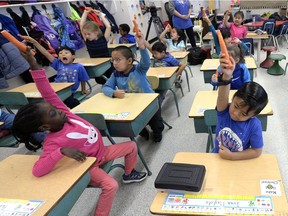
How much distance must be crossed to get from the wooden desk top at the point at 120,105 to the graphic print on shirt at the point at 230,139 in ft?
2.07

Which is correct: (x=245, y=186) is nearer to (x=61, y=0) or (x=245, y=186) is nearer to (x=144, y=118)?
(x=144, y=118)

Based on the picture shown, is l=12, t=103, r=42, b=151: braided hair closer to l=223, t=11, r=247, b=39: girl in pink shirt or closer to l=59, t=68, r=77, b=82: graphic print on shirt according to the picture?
l=59, t=68, r=77, b=82: graphic print on shirt

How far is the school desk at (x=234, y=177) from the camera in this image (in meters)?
0.91

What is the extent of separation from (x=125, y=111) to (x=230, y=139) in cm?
82

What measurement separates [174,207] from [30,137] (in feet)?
2.95

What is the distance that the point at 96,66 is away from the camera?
11.1 ft

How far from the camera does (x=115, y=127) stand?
1.83m

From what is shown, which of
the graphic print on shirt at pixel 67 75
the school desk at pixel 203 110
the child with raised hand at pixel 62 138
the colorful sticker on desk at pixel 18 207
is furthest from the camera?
the graphic print on shirt at pixel 67 75

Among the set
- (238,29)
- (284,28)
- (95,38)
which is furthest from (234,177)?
(284,28)

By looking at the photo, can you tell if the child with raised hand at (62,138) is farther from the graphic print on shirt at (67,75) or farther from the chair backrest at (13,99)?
the graphic print on shirt at (67,75)

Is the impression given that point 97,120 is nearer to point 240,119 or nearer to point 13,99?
point 240,119

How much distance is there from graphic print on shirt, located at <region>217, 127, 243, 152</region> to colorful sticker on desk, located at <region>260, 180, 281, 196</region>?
0.32m

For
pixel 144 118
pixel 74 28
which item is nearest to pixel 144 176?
pixel 144 118

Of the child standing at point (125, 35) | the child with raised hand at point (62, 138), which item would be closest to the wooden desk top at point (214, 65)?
the child with raised hand at point (62, 138)
